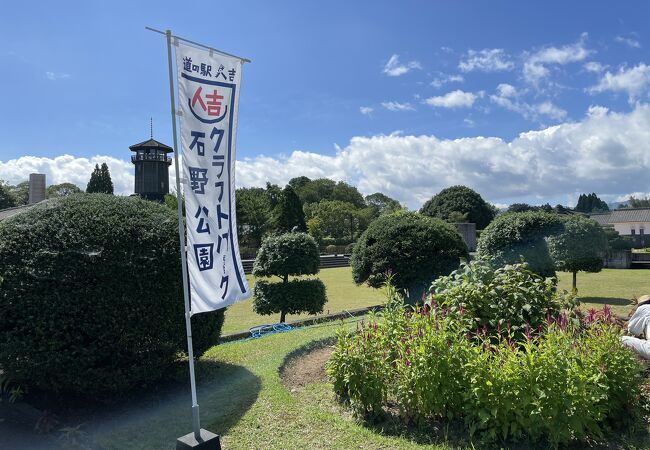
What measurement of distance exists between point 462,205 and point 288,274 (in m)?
51.2

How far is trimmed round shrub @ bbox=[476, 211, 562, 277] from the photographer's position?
13125 mm

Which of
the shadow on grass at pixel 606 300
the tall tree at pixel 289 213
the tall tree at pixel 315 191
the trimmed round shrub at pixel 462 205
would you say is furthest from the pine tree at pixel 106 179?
the shadow on grass at pixel 606 300

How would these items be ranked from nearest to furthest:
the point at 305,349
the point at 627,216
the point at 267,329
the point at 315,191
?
1. the point at 305,349
2. the point at 267,329
3. the point at 627,216
4. the point at 315,191

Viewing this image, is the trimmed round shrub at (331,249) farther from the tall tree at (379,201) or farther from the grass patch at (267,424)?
the grass patch at (267,424)

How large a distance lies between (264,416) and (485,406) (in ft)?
6.78

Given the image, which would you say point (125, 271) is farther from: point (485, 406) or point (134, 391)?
point (485, 406)

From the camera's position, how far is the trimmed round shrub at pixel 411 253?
29.5 feet

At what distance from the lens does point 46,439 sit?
431cm

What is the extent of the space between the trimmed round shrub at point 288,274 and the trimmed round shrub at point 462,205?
1888 inches

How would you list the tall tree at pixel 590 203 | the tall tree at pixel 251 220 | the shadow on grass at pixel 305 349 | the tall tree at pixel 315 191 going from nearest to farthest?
the shadow on grass at pixel 305 349
the tall tree at pixel 251 220
the tall tree at pixel 315 191
the tall tree at pixel 590 203

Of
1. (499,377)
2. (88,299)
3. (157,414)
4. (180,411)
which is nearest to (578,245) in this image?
(499,377)

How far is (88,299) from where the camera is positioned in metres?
4.46

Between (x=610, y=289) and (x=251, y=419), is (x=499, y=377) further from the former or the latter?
(x=610, y=289)

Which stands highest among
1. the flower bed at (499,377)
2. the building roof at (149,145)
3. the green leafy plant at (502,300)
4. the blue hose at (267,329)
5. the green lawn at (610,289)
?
the building roof at (149,145)
